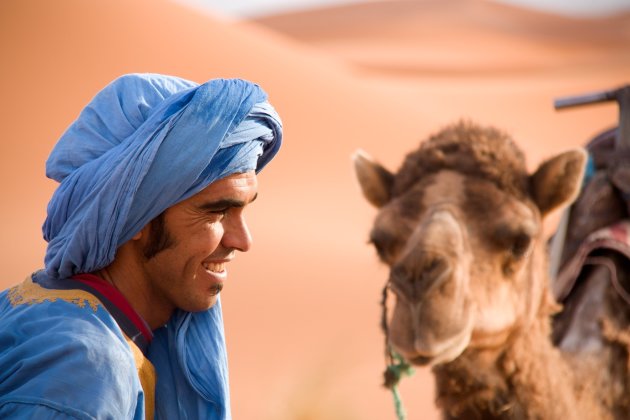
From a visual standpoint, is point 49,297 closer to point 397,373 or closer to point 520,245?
point 397,373

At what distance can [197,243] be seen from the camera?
2.64 meters

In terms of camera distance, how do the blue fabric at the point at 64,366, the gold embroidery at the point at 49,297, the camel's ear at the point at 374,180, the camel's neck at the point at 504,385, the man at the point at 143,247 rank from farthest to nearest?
1. the camel's ear at the point at 374,180
2. the camel's neck at the point at 504,385
3. the gold embroidery at the point at 49,297
4. the man at the point at 143,247
5. the blue fabric at the point at 64,366

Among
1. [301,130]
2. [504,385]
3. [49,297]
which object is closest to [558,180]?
[504,385]

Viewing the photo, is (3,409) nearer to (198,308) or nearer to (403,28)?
(198,308)

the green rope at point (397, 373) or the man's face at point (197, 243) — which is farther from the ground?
the man's face at point (197, 243)

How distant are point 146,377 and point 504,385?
163cm

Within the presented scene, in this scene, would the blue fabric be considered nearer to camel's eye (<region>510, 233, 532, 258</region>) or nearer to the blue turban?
the blue turban

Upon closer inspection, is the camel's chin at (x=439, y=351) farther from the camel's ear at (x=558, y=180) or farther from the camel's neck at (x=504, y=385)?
the camel's ear at (x=558, y=180)

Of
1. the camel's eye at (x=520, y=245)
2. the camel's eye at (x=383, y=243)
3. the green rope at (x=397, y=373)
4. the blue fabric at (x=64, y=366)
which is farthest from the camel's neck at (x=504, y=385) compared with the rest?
the blue fabric at (x=64, y=366)

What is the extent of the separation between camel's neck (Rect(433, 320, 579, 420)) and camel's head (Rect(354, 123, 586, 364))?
8cm

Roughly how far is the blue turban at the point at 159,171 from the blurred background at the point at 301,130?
2880 mm

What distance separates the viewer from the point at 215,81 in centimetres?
263

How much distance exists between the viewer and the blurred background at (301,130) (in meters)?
9.95

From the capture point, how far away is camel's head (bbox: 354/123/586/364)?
337cm
